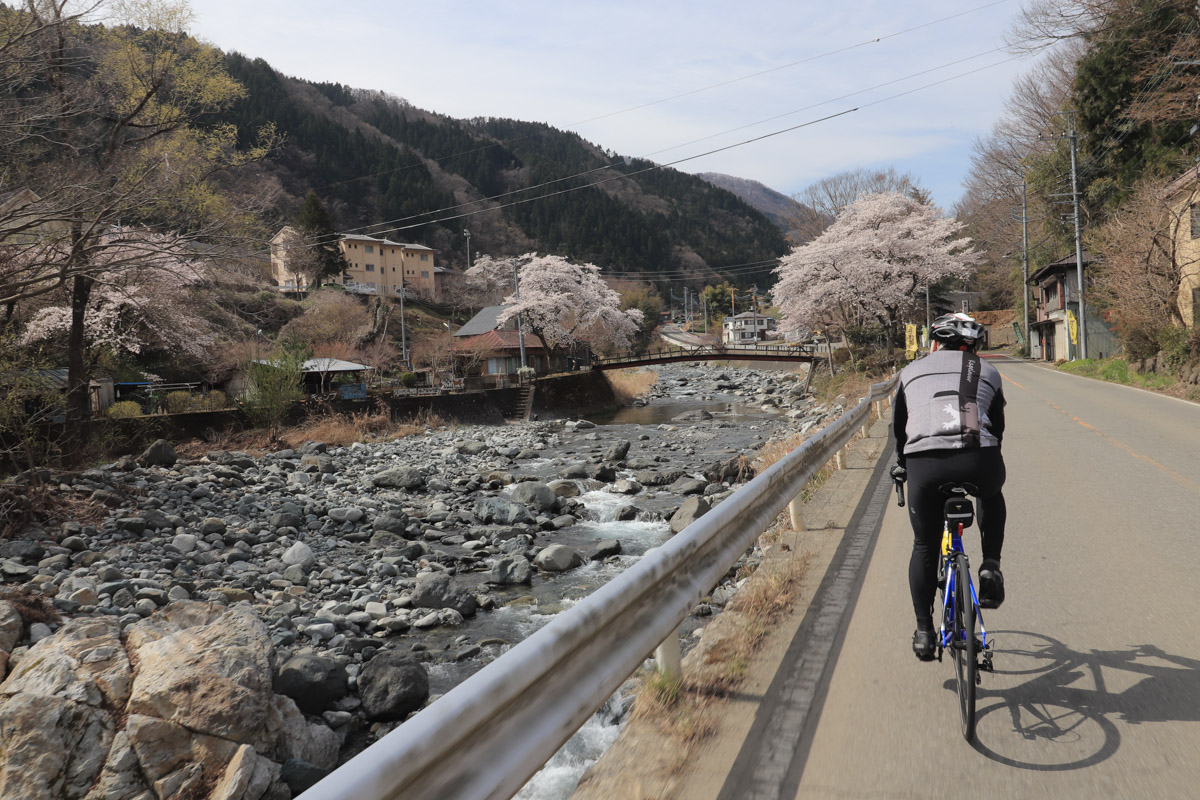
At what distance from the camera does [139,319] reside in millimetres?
30047

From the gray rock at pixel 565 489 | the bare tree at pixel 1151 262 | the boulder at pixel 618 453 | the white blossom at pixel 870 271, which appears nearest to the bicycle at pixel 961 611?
the gray rock at pixel 565 489

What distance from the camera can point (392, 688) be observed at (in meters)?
6.38

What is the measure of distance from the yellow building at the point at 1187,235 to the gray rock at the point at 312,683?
27317 millimetres

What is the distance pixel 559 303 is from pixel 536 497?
36.2 m

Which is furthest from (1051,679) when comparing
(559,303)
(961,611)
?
(559,303)

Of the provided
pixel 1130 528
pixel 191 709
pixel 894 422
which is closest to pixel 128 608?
pixel 191 709

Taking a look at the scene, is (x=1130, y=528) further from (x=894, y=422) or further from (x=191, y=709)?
(x=191, y=709)

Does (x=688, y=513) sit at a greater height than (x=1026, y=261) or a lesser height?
lesser

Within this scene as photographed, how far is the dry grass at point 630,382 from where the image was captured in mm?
52469

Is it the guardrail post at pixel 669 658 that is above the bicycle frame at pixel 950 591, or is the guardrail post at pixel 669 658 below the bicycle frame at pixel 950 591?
below

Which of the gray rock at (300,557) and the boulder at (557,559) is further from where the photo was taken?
the gray rock at (300,557)

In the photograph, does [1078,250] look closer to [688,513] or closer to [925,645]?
[688,513]

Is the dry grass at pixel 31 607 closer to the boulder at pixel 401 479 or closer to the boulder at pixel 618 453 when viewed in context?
the boulder at pixel 401 479

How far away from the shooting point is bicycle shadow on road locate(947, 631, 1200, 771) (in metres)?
2.85
